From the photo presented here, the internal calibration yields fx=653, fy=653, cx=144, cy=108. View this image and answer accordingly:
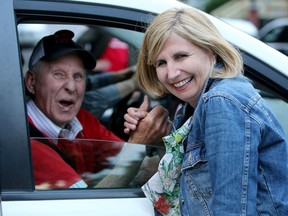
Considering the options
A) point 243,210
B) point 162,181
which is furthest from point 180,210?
point 243,210

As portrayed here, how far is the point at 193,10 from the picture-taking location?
211 cm

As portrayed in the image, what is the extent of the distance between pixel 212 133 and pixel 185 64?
304 millimetres

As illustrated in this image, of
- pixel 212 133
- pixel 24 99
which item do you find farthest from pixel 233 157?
pixel 24 99

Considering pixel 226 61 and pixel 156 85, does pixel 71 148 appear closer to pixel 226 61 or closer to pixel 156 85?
pixel 156 85

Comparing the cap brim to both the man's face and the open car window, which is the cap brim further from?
the open car window

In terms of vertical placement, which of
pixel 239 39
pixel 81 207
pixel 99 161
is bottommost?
pixel 81 207

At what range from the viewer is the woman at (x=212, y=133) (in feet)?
5.89

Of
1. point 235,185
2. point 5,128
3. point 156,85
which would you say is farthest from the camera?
point 156,85

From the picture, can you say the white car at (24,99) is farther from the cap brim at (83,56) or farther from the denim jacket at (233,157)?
the cap brim at (83,56)

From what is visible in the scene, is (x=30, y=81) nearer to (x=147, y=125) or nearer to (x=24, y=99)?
(x=147, y=125)

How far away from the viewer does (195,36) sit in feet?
6.56

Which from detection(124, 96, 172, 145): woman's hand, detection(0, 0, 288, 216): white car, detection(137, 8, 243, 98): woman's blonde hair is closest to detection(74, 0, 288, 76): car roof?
detection(0, 0, 288, 216): white car

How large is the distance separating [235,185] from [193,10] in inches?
24.6

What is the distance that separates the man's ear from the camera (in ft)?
9.24
